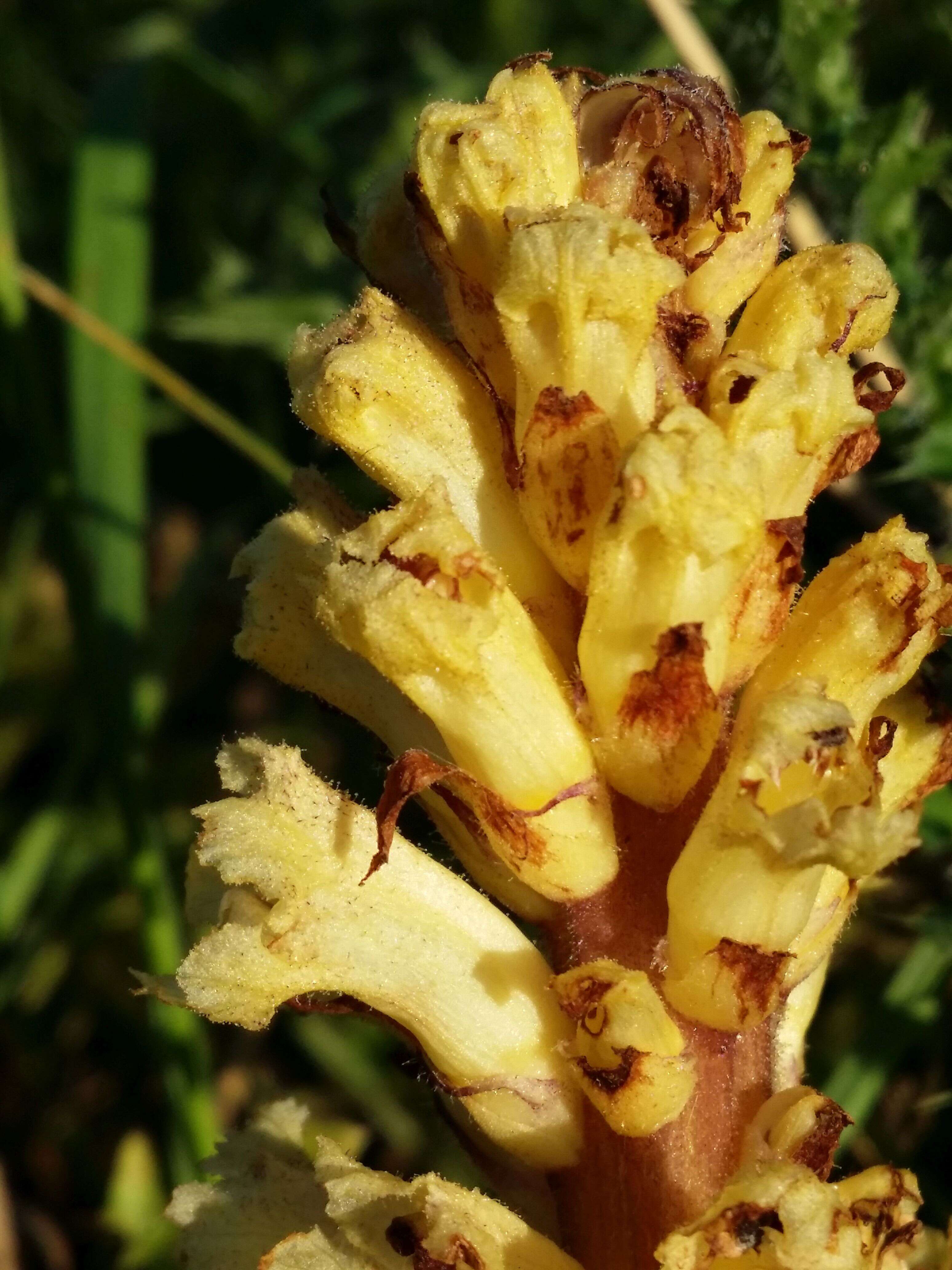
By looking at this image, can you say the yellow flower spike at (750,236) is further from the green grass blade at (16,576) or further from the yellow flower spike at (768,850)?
the green grass blade at (16,576)

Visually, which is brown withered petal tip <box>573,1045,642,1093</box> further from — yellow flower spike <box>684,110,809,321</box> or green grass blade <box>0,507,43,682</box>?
green grass blade <box>0,507,43,682</box>

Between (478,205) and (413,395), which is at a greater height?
(478,205)

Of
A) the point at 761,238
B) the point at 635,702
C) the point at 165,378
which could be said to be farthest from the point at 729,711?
the point at 165,378

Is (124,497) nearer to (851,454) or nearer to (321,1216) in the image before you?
(321,1216)

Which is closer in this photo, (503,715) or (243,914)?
(503,715)

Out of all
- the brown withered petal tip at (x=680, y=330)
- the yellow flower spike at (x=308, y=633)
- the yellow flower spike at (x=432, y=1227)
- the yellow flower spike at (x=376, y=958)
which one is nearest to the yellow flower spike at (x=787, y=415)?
the brown withered petal tip at (x=680, y=330)

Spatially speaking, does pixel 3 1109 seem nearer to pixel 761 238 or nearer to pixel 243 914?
pixel 243 914
